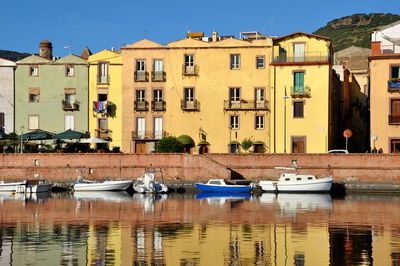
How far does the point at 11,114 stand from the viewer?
86438 millimetres

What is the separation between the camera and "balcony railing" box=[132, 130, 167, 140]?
82750mm

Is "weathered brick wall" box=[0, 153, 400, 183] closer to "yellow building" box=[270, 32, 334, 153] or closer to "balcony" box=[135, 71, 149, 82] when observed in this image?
"yellow building" box=[270, 32, 334, 153]

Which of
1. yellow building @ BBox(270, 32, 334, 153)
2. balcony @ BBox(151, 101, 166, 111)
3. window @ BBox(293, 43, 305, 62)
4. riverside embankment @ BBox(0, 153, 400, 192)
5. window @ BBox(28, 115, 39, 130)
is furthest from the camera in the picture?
window @ BBox(28, 115, 39, 130)

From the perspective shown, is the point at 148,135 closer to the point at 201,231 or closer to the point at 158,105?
the point at 158,105

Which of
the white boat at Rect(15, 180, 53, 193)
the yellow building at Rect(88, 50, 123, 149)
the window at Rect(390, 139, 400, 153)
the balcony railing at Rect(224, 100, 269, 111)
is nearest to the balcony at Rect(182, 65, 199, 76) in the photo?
the balcony railing at Rect(224, 100, 269, 111)

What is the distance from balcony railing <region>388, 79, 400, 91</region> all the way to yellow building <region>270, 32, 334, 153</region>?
18.4ft

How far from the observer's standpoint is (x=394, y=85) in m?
76.6

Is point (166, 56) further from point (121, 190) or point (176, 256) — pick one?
point (176, 256)

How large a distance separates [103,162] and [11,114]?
15359mm

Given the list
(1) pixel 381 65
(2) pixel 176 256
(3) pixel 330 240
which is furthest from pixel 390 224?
(1) pixel 381 65

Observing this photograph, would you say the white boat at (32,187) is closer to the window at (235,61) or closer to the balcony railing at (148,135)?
the balcony railing at (148,135)

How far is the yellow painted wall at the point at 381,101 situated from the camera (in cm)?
7662

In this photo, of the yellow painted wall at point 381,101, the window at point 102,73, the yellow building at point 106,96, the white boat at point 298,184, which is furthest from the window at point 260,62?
the window at point 102,73

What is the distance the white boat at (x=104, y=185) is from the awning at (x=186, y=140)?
866 centimetres
